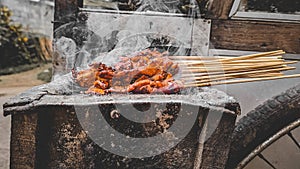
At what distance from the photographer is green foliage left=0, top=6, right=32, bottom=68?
27.4ft

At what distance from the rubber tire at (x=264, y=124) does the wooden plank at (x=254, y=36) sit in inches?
22.7

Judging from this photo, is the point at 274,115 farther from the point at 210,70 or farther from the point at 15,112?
the point at 15,112

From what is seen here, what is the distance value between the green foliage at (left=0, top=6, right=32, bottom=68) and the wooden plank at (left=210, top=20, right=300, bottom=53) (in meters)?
6.31

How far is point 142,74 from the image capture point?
2.28 meters

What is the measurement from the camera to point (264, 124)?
3.06 meters

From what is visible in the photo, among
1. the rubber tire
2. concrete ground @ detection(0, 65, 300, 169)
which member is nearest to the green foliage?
concrete ground @ detection(0, 65, 300, 169)

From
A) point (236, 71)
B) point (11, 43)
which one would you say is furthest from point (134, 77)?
point (11, 43)

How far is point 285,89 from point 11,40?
23.1ft

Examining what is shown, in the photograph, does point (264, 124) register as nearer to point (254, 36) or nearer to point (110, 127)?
point (254, 36)

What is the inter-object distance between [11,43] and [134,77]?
706cm

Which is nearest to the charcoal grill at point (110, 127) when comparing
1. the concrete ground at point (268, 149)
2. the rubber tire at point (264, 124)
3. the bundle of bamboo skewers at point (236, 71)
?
the bundle of bamboo skewers at point (236, 71)

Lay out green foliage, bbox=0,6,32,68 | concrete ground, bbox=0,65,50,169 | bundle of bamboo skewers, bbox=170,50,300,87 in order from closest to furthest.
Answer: bundle of bamboo skewers, bbox=170,50,300,87
concrete ground, bbox=0,65,50,169
green foliage, bbox=0,6,32,68

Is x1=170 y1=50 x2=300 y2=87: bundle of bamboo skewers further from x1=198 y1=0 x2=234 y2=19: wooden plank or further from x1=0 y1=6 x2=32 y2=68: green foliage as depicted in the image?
x1=0 y1=6 x2=32 y2=68: green foliage

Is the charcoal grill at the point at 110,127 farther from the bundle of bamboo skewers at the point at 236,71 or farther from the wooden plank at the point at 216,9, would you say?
the wooden plank at the point at 216,9
